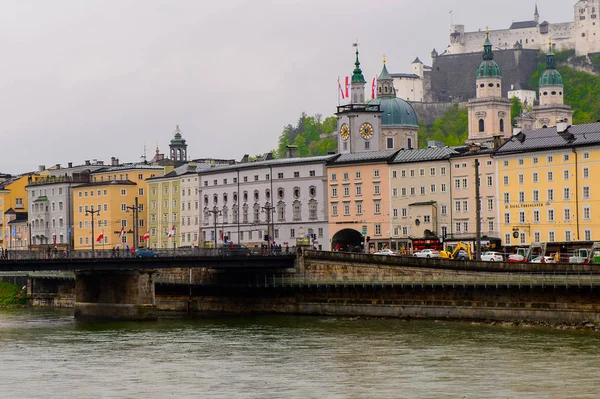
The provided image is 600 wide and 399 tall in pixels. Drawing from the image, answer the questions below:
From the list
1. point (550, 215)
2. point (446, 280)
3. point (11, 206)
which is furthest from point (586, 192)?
point (11, 206)

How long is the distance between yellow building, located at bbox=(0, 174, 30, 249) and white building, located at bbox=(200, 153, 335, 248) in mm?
36168

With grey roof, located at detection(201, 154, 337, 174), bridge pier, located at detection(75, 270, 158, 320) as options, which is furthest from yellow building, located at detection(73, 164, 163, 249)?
bridge pier, located at detection(75, 270, 158, 320)

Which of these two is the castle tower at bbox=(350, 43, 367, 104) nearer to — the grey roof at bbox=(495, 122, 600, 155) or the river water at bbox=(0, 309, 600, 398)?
the grey roof at bbox=(495, 122, 600, 155)

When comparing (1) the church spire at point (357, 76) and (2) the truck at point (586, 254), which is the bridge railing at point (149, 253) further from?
(1) the church spire at point (357, 76)

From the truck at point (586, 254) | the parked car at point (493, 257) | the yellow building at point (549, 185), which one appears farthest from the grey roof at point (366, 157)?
the parked car at point (493, 257)

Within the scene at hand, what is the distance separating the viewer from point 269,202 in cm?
14088

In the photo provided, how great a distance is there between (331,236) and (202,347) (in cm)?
6198

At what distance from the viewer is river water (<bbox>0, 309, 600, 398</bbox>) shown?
57688mm

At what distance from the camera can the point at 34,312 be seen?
11244 cm

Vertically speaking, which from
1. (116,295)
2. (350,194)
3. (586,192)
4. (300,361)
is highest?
(350,194)

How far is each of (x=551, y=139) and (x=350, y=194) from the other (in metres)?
24.7

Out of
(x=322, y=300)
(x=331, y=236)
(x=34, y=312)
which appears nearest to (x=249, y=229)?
(x=331, y=236)

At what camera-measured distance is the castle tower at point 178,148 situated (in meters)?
187

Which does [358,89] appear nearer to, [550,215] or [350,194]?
[350,194]
